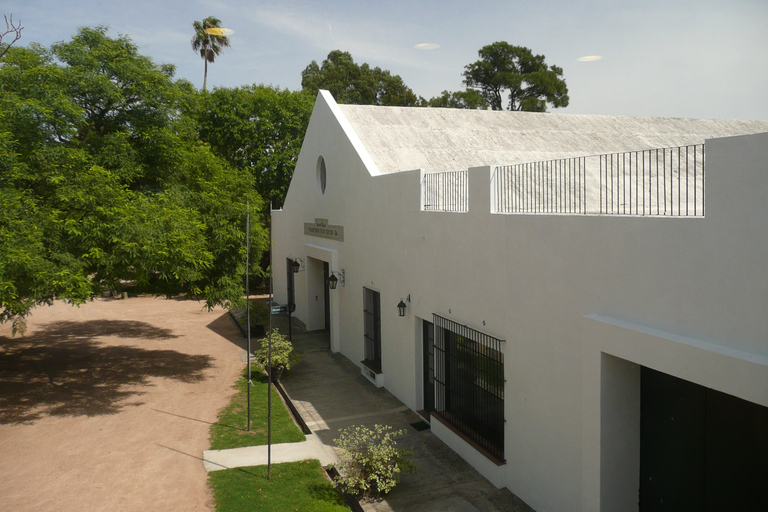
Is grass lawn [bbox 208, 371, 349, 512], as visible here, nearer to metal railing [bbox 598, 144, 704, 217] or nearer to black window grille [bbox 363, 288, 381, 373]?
black window grille [bbox 363, 288, 381, 373]

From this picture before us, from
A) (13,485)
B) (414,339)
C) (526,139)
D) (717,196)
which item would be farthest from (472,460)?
(526,139)

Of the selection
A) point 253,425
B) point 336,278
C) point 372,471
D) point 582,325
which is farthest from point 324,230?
point 582,325

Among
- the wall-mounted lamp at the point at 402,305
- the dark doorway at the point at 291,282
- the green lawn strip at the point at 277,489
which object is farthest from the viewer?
the dark doorway at the point at 291,282

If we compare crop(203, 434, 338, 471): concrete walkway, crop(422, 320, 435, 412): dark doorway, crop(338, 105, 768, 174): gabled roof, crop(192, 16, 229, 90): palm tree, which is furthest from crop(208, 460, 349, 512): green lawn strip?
crop(192, 16, 229, 90): palm tree

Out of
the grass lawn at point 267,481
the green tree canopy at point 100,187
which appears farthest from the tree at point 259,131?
the grass lawn at point 267,481

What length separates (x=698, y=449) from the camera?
5.70 m

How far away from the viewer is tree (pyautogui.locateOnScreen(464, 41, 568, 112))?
4216 cm

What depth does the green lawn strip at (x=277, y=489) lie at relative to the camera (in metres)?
7.51

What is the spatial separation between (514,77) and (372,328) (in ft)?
114

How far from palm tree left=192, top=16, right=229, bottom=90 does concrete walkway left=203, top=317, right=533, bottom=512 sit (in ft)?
127

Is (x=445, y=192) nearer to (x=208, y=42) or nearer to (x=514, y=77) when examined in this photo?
(x=514, y=77)

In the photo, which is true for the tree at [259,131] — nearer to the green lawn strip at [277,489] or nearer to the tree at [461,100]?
the tree at [461,100]

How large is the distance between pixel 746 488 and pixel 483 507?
10.2 ft

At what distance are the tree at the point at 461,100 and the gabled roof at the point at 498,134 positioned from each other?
24068 millimetres
